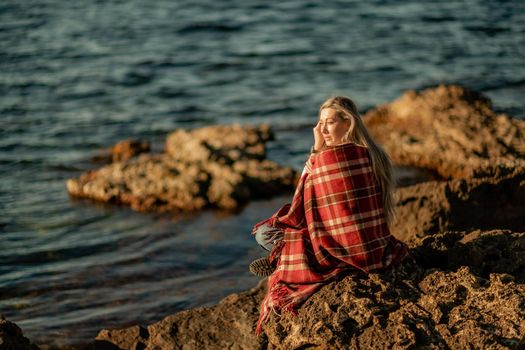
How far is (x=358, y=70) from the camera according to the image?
15180 mm

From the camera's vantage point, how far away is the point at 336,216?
426 cm

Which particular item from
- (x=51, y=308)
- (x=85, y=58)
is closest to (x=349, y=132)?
(x=51, y=308)

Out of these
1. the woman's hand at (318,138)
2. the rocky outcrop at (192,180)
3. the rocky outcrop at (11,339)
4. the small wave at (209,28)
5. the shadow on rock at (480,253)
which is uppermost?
the small wave at (209,28)

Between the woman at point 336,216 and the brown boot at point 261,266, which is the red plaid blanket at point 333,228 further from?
the brown boot at point 261,266

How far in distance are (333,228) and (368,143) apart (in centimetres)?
51

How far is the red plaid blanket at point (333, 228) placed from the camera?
425 cm

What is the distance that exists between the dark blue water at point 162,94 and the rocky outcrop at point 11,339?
5.34ft

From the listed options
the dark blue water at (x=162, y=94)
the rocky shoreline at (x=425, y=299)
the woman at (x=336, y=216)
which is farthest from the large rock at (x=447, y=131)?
the woman at (x=336, y=216)

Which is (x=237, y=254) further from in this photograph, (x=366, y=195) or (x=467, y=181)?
(x=366, y=195)

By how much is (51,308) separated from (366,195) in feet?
12.3

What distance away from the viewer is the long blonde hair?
4.35 meters

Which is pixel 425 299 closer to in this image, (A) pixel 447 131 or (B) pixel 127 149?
(A) pixel 447 131

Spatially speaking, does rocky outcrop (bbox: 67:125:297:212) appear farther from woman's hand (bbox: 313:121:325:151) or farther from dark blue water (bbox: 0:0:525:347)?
woman's hand (bbox: 313:121:325:151)

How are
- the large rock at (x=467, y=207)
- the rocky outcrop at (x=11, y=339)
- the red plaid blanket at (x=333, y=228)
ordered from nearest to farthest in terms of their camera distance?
the red plaid blanket at (x=333, y=228) < the rocky outcrop at (x=11, y=339) < the large rock at (x=467, y=207)
